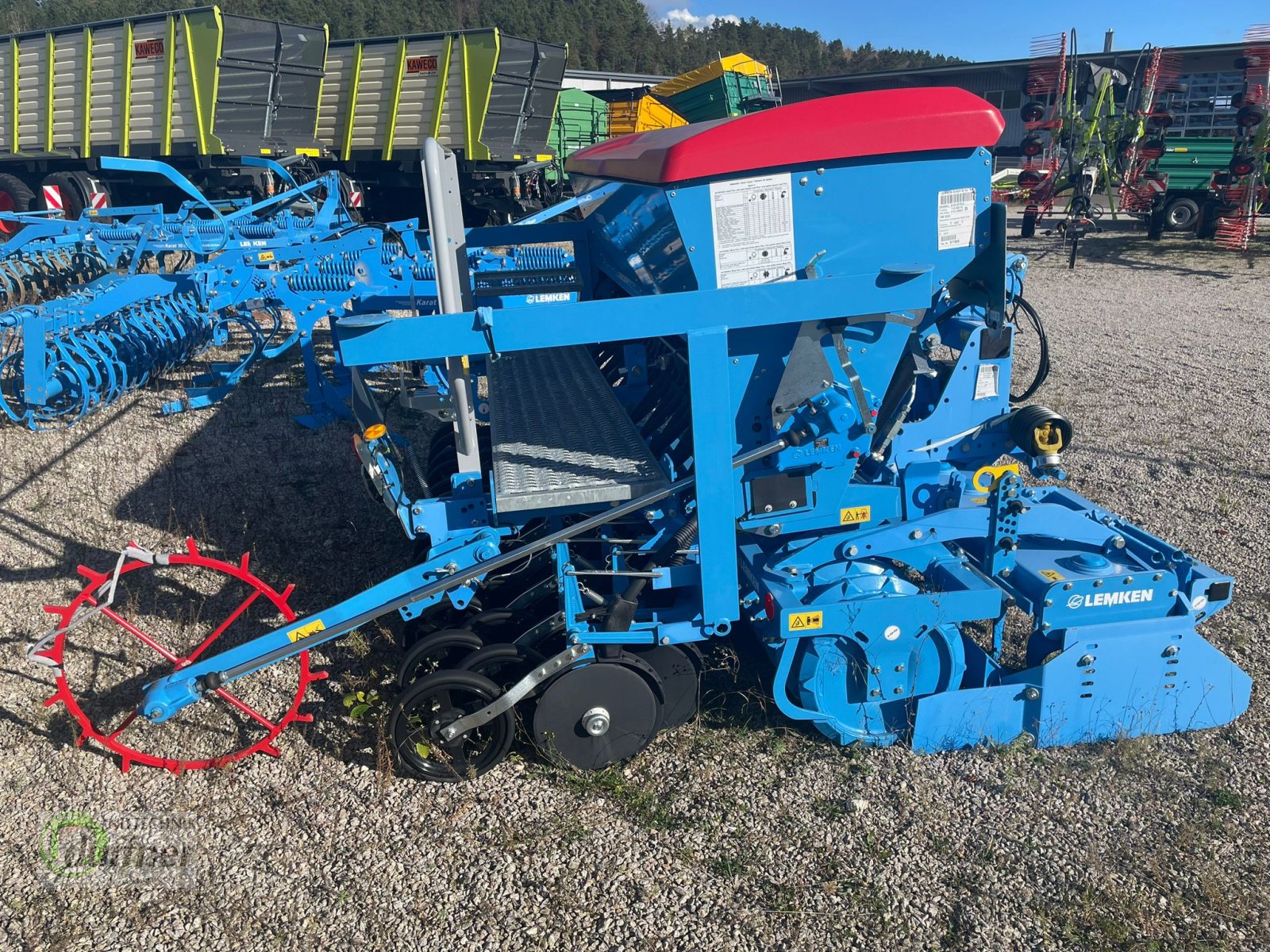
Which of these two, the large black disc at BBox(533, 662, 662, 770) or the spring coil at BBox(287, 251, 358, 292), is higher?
the spring coil at BBox(287, 251, 358, 292)

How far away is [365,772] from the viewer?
11.5 ft

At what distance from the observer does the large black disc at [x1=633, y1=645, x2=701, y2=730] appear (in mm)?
3518

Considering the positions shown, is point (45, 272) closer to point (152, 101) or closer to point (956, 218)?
point (152, 101)

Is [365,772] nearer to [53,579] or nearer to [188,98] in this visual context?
[53,579]

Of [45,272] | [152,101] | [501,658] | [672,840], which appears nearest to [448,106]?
[152,101]

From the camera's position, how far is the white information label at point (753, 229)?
10.6 ft

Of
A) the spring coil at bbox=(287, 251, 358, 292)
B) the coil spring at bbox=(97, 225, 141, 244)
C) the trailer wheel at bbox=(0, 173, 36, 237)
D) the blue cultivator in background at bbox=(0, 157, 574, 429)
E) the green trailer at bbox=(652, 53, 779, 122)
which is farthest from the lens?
the green trailer at bbox=(652, 53, 779, 122)

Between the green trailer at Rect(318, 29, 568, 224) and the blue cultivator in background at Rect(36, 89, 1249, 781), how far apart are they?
12842 millimetres

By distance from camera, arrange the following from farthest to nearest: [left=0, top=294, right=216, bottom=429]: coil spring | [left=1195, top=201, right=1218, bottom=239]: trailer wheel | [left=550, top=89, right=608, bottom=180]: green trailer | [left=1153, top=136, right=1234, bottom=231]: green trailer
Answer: [left=550, top=89, right=608, bottom=180]: green trailer, [left=1195, top=201, right=1218, bottom=239]: trailer wheel, [left=1153, top=136, right=1234, bottom=231]: green trailer, [left=0, top=294, right=216, bottom=429]: coil spring

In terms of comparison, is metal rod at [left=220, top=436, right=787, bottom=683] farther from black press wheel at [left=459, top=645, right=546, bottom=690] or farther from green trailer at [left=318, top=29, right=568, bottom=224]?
green trailer at [left=318, top=29, right=568, bottom=224]

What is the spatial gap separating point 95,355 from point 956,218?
730cm

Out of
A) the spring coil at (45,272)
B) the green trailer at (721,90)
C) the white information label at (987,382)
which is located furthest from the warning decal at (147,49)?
the white information label at (987,382)

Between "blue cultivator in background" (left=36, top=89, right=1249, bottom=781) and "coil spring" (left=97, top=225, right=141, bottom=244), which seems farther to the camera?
"coil spring" (left=97, top=225, right=141, bottom=244)

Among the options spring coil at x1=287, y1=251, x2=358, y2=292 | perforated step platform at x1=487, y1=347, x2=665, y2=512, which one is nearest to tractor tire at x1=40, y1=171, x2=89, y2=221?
spring coil at x1=287, y1=251, x2=358, y2=292
